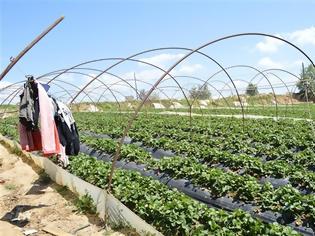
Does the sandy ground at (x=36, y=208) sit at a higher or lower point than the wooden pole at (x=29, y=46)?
lower

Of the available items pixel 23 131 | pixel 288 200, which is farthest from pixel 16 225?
pixel 288 200

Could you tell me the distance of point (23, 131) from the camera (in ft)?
27.4

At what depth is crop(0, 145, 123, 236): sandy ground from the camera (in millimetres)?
7695

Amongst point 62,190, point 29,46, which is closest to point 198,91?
point 62,190

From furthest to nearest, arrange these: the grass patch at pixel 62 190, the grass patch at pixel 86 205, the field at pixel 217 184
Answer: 1. the grass patch at pixel 62 190
2. the grass patch at pixel 86 205
3. the field at pixel 217 184

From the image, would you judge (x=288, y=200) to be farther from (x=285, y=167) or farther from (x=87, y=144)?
(x=87, y=144)

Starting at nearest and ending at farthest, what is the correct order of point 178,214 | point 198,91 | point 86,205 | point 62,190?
point 178,214
point 86,205
point 62,190
point 198,91

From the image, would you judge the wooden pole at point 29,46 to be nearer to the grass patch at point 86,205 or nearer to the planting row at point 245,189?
the grass patch at point 86,205

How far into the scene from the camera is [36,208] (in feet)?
29.6

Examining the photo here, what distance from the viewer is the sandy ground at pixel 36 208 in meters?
7.70

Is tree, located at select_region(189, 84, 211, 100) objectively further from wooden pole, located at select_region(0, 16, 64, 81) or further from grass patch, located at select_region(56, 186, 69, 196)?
wooden pole, located at select_region(0, 16, 64, 81)

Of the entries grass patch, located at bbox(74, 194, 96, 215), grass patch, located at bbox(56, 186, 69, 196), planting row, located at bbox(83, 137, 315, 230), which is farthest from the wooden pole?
planting row, located at bbox(83, 137, 315, 230)

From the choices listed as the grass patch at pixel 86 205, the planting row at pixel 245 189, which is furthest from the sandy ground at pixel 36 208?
the planting row at pixel 245 189

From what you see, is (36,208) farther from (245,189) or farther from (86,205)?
(245,189)
